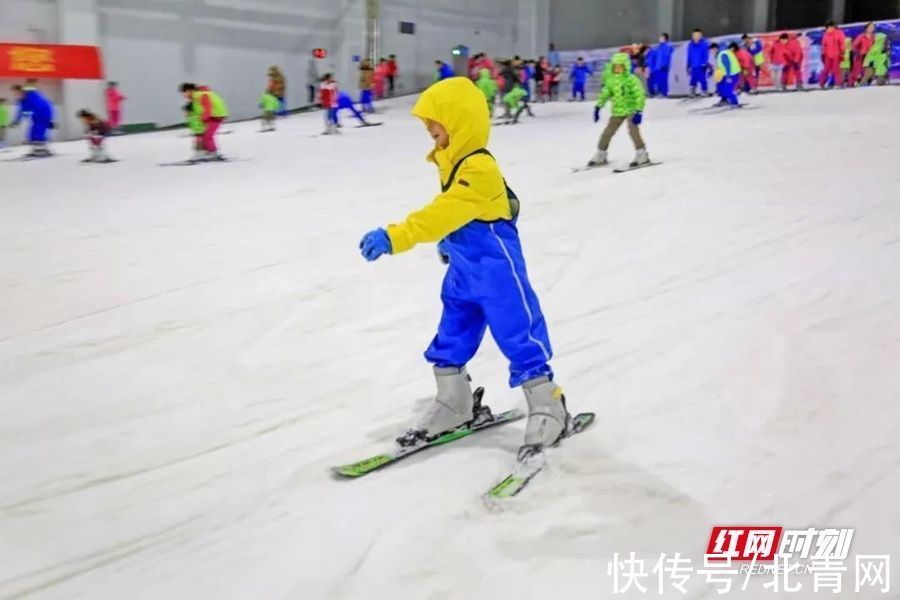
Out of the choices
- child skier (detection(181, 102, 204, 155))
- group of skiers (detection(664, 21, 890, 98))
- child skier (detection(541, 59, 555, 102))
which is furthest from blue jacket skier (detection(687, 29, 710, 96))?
child skier (detection(181, 102, 204, 155))

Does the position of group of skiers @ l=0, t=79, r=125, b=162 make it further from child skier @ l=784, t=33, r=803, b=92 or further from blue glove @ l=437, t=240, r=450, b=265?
child skier @ l=784, t=33, r=803, b=92

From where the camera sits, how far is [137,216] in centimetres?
760

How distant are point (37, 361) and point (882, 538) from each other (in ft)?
12.7

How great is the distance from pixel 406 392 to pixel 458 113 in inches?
58.7

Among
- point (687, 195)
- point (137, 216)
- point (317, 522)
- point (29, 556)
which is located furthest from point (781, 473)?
point (137, 216)

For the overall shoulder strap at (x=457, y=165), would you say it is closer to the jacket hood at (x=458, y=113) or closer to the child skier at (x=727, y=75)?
the jacket hood at (x=458, y=113)

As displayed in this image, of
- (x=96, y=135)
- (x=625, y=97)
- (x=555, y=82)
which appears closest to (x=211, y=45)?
(x=555, y=82)

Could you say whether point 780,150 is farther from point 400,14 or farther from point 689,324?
point 400,14

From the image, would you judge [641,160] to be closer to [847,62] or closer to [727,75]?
[727,75]

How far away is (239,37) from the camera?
21734mm

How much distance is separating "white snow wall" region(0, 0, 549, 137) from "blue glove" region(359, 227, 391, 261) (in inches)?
711

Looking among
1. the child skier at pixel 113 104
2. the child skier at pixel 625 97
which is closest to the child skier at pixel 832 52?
the child skier at pixel 625 97

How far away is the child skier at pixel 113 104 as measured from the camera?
1816 cm

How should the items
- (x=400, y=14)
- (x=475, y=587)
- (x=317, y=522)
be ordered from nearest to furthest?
(x=475, y=587) → (x=317, y=522) → (x=400, y=14)
